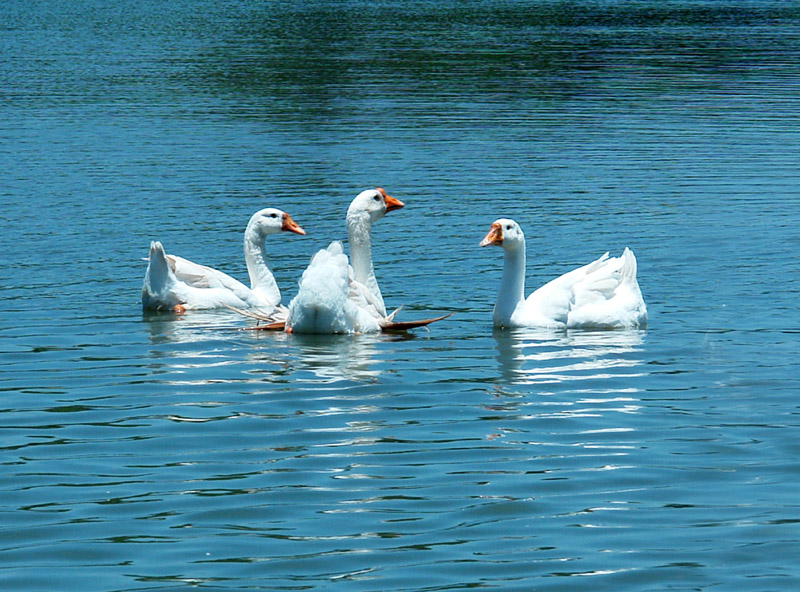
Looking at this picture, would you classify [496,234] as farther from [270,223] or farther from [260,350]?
[270,223]

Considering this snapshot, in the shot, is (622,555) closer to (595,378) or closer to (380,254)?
(595,378)

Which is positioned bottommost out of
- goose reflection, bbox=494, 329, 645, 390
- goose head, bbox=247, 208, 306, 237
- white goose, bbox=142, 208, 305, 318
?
goose reflection, bbox=494, 329, 645, 390

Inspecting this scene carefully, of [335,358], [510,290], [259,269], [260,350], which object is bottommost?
[335,358]

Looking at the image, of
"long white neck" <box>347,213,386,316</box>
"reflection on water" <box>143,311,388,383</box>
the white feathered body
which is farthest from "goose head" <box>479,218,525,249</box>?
"reflection on water" <box>143,311,388,383</box>

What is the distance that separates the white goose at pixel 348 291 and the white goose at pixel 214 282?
1007mm

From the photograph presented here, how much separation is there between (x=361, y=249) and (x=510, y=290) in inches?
70.0

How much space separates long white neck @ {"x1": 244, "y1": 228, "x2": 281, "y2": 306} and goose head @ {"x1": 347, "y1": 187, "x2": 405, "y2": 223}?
1784mm

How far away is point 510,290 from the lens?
15680 millimetres

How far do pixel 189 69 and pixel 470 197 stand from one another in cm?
2258

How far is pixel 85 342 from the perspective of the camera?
14.8 metres

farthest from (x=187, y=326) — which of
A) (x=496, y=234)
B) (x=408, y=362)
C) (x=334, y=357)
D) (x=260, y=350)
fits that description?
(x=496, y=234)

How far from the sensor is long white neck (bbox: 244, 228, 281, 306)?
57.8ft

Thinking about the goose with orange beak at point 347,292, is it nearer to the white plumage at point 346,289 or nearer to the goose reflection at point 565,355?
the white plumage at point 346,289

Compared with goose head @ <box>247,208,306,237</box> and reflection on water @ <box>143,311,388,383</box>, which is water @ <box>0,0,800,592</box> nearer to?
reflection on water @ <box>143,311,388,383</box>
